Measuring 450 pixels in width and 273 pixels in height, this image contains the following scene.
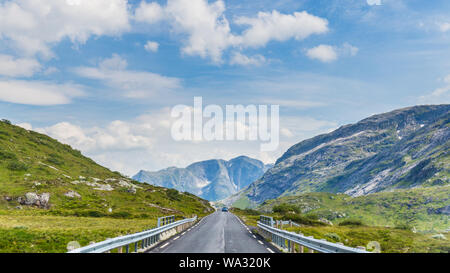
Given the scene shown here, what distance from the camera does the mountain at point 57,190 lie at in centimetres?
5795

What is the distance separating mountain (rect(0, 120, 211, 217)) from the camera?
2281 inches

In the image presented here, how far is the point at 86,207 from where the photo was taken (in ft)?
204

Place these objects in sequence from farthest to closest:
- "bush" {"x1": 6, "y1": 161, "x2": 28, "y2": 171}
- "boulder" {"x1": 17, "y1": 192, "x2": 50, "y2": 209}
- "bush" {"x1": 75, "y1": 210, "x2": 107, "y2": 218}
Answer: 1. "bush" {"x1": 6, "y1": 161, "x2": 28, "y2": 171}
2. "boulder" {"x1": 17, "y1": 192, "x2": 50, "y2": 209}
3. "bush" {"x1": 75, "y1": 210, "x2": 107, "y2": 218}

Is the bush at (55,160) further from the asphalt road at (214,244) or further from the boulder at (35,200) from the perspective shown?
the asphalt road at (214,244)

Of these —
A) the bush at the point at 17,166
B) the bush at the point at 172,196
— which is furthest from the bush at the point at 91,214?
the bush at the point at 172,196

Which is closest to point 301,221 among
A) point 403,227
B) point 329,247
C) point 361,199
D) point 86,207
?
point 403,227

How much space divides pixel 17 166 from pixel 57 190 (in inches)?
583

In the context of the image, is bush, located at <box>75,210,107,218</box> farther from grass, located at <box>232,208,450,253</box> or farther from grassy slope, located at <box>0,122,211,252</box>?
grass, located at <box>232,208,450,253</box>

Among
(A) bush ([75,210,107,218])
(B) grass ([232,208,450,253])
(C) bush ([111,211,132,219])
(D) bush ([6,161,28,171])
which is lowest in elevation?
(B) grass ([232,208,450,253])

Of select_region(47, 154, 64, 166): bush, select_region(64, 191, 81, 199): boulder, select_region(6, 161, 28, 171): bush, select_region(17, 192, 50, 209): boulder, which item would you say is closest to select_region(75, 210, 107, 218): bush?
select_region(17, 192, 50, 209): boulder
